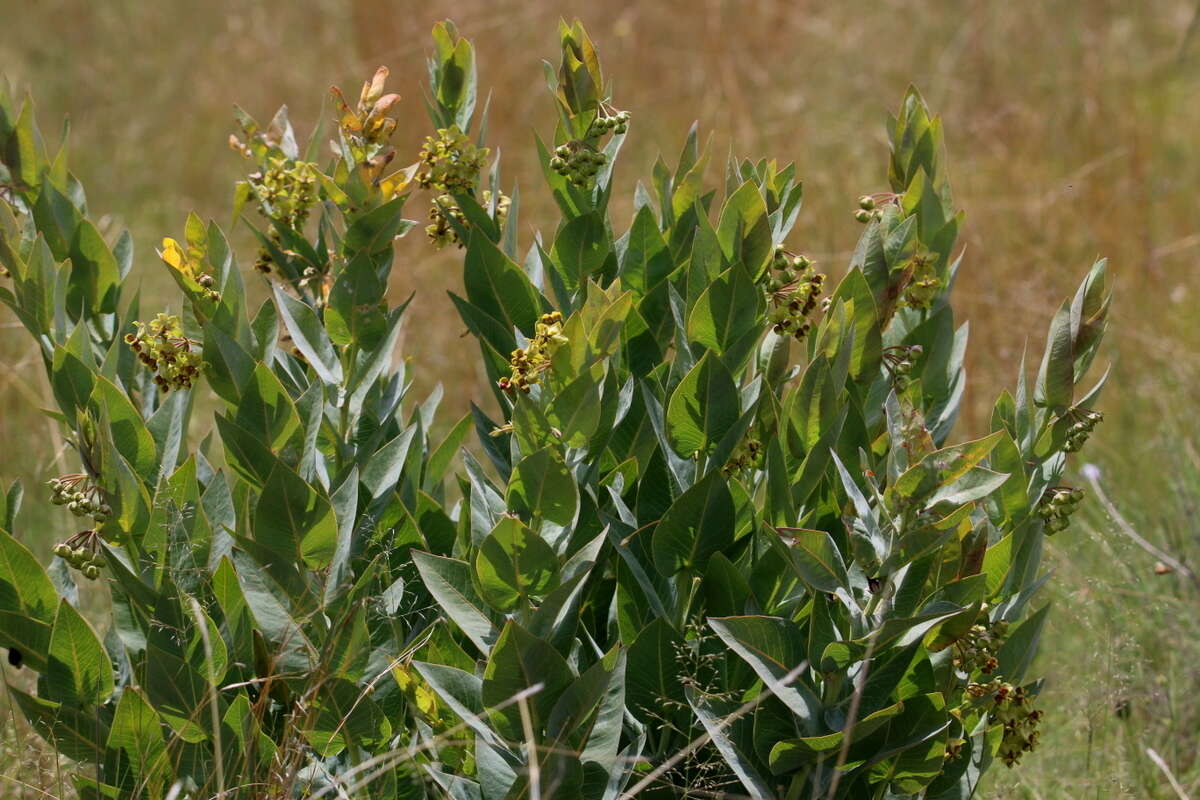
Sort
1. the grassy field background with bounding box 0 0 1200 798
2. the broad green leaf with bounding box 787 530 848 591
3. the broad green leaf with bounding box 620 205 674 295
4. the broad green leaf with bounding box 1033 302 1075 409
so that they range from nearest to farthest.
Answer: the broad green leaf with bounding box 787 530 848 591 → the broad green leaf with bounding box 1033 302 1075 409 → the broad green leaf with bounding box 620 205 674 295 → the grassy field background with bounding box 0 0 1200 798

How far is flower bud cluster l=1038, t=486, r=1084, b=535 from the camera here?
5.47 ft

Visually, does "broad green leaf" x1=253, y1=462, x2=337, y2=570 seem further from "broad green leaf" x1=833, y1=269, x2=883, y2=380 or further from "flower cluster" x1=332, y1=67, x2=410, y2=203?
"broad green leaf" x1=833, y1=269, x2=883, y2=380

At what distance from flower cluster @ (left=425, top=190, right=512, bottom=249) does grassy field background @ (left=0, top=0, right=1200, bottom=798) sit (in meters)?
1.00

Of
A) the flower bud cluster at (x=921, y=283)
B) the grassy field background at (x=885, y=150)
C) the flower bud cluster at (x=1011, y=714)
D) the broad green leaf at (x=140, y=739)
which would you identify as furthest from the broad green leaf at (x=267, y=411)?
the flower bud cluster at (x=1011, y=714)

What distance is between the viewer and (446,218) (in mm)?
1752

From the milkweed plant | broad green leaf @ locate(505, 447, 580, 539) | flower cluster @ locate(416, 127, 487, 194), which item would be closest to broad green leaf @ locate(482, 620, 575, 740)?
the milkweed plant

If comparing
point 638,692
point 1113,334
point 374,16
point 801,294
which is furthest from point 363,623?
point 374,16

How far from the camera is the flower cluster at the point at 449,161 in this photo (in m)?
1.68

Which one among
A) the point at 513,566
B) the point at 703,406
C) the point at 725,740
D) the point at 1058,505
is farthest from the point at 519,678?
the point at 1058,505

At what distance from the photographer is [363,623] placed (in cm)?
158

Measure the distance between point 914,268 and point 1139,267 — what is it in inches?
112

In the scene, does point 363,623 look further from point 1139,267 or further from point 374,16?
point 374,16

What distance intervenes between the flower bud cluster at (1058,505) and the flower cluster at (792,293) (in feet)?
1.31

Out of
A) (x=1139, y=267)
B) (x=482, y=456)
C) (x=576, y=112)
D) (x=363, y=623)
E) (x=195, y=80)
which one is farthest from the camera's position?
(x=195, y=80)
